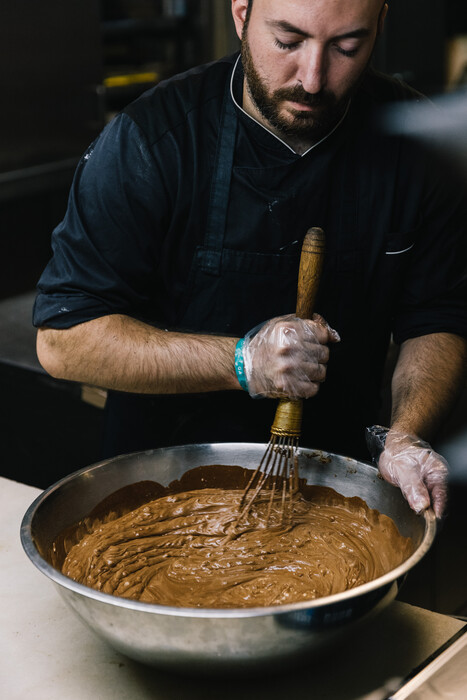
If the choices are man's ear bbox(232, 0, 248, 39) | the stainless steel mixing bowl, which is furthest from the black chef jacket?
the stainless steel mixing bowl

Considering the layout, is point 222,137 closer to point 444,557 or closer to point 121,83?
point 444,557

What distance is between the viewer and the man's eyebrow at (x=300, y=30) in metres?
1.41

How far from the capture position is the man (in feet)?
4.79

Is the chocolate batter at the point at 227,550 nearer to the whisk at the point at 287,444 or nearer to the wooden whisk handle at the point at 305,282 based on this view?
the whisk at the point at 287,444

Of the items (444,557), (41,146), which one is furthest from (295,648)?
(41,146)

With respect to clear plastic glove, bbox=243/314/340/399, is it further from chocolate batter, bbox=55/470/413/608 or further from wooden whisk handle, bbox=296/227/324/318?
chocolate batter, bbox=55/470/413/608

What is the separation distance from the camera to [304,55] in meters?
1.44

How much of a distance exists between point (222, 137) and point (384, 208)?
36 centimetres

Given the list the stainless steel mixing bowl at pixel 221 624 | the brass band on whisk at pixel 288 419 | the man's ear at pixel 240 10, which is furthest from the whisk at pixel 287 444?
the man's ear at pixel 240 10

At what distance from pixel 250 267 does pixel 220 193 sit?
16 centimetres

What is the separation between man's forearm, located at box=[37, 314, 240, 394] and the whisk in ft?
0.64

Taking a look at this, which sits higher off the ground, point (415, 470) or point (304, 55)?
point (304, 55)

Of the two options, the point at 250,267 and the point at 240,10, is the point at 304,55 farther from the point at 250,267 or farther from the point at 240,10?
the point at 250,267

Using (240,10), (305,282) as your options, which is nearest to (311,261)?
(305,282)
